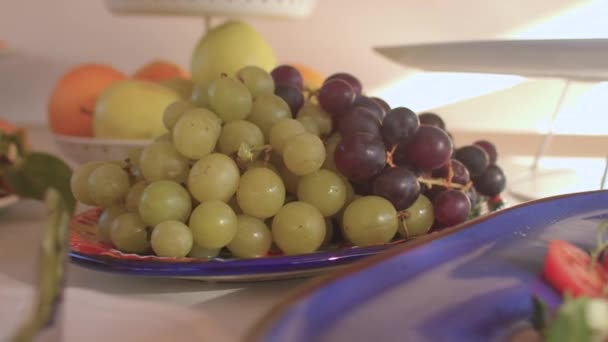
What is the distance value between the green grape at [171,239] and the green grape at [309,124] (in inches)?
5.4

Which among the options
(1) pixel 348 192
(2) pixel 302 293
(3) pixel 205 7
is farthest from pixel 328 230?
(3) pixel 205 7

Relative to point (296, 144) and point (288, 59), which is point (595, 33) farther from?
point (296, 144)

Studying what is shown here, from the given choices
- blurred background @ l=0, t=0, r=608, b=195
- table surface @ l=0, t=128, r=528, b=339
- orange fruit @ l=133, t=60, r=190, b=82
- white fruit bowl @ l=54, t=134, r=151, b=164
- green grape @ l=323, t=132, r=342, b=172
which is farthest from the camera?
blurred background @ l=0, t=0, r=608, b=195

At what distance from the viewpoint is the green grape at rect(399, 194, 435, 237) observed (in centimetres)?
47

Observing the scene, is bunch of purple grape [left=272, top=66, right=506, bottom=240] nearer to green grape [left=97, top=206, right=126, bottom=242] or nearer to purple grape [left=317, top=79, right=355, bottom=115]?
purple grape [left=317, top=79, right=355, bottom=115]

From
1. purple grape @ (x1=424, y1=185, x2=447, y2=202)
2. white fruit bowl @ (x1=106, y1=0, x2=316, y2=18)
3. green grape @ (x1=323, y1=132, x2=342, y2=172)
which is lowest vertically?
purple grape @ (x1=424, y1=185, x2=447, y2=202)

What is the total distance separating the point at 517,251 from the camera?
33 centimetres

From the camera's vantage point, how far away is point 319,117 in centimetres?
51

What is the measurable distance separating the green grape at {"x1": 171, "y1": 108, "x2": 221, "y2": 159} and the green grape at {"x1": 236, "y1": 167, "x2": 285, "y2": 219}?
0.04m

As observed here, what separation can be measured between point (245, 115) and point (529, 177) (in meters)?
0.54

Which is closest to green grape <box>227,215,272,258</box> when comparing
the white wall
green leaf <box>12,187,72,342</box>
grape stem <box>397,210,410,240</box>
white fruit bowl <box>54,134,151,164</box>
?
grape stem <box>397,210,410,240</box>

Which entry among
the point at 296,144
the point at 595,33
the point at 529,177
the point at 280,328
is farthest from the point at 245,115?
the point at 595,33

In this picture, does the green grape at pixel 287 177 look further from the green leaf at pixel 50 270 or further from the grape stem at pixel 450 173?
the green leaf at pixel 50 270

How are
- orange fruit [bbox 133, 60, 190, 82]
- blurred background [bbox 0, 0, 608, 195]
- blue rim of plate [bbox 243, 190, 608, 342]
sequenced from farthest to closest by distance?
1. blurred background [bbox 0, 0, 608, 195]
2. orange fruit [bbox 133, 60, 190, 82]
3. blue rim of plate [bbox 243, 190, 608, 342]
